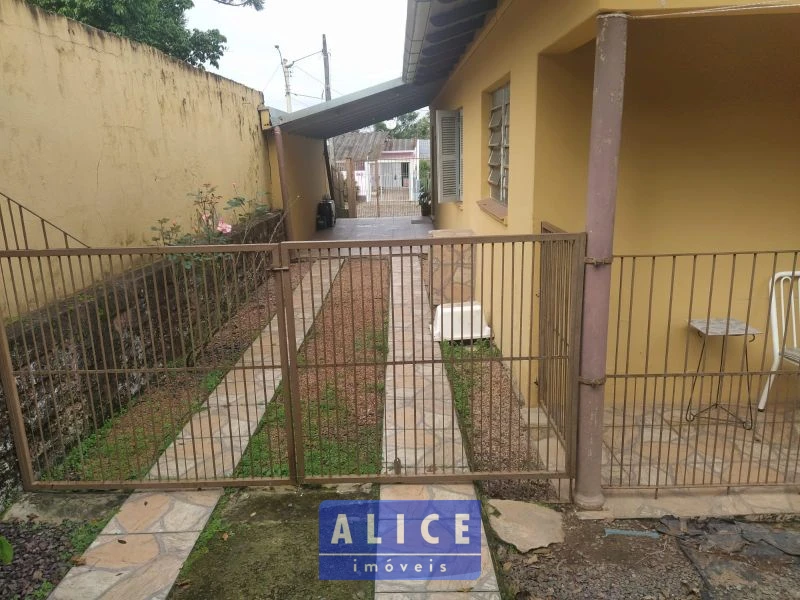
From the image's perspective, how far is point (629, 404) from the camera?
4699mm

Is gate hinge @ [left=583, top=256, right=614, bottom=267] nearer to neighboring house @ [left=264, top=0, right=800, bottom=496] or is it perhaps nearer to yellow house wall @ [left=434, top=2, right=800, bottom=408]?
neighboring house @ [left=264, top=0, right=800, bottom=496]

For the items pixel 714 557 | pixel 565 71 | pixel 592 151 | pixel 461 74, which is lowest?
pixel 714 557

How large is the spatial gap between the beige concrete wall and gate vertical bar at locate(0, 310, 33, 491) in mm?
1130

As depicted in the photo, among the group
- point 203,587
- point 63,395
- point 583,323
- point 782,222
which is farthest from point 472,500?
point 782,222

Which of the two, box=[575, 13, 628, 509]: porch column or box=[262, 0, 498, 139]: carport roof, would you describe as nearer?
box=[575, 13, 628, 509]: porch column

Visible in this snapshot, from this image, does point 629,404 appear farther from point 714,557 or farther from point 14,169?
point 14,169

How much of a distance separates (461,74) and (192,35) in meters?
10.2

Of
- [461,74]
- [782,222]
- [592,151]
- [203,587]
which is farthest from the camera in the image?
[461,74]

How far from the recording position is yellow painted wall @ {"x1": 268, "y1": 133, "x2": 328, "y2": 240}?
1151 centimetres

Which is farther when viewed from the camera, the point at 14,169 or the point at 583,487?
the point at 14,169

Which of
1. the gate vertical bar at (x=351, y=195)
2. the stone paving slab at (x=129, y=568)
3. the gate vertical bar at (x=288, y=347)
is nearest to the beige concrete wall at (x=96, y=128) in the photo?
the gate vertical bar at (x=288, y=347)

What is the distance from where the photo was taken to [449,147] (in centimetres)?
947

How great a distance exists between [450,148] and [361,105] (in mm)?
2292

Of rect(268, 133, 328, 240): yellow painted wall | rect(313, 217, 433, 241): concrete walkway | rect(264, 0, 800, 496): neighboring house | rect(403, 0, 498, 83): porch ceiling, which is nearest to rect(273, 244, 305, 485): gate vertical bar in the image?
rect(264, 0, 800, 496): neighboring house
